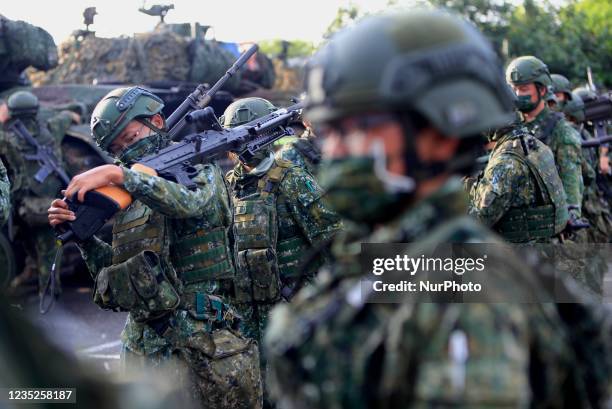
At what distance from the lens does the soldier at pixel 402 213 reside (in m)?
1.85

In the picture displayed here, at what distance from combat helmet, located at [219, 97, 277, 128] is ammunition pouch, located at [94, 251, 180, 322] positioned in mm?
1948

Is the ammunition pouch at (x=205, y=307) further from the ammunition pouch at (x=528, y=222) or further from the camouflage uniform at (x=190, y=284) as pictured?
the ammunition pouch at (x=528, y=222)

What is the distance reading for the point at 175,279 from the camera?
16.0ft

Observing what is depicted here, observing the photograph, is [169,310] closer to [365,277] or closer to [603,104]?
[365,277]

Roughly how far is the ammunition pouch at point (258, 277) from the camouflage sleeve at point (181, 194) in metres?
0.98

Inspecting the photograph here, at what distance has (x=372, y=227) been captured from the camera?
2.10 m

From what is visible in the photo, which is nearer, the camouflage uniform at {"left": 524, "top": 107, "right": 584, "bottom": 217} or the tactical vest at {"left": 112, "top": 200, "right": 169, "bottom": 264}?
the tactical vest at {"left": 112, "top": 200, "right": 169, "bottom": 264}

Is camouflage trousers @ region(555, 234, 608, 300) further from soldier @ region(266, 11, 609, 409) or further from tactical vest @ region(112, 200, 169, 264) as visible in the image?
soldier @ region(266, 11, 609, 409)

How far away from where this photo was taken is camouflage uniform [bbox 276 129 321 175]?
21.9ft

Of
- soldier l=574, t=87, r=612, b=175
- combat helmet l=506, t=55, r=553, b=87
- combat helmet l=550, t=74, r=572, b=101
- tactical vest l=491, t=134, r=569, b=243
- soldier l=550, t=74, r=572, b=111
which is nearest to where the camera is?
tactical vest l=491, t=134, r=569, b=243

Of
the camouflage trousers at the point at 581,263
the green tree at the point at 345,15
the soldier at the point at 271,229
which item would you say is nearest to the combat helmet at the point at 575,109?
the camouflage trousers at the point at 581,263

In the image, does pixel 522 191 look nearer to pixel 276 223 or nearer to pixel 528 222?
pixel 528 222

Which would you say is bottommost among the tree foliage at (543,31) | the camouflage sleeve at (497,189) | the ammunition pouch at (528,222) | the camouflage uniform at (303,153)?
the ammunition pouch at (528,222)

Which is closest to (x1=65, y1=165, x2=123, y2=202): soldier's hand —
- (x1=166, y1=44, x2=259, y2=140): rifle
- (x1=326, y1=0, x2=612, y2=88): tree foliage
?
(x1=166, y1=44, x2=259, y2=140): rifle
